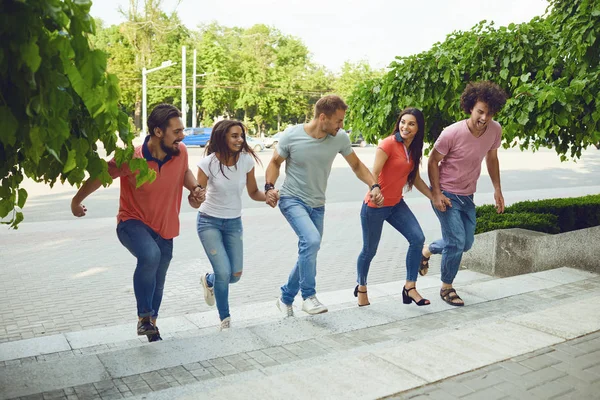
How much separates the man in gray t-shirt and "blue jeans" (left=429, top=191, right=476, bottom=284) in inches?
28.6

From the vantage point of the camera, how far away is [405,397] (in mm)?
3359

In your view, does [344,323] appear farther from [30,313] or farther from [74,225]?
[74,225]

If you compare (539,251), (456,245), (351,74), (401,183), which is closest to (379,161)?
(401,183)

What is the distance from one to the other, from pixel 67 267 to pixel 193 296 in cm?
208

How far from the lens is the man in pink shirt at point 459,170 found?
554cm

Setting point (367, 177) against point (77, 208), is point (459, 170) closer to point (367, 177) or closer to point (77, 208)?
point (367, 177)

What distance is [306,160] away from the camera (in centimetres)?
514

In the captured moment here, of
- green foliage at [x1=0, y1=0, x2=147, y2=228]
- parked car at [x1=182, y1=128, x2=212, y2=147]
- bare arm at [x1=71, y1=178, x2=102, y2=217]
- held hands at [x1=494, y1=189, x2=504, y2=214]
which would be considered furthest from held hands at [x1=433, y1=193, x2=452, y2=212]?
parked car at [x1=182, y1=128, x2=212, y2=147]

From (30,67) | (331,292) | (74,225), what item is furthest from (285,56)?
(30,67)

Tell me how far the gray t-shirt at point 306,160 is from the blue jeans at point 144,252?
3.63ft

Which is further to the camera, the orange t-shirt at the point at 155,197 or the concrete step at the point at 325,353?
the orange t-shirt at the point at 155,197

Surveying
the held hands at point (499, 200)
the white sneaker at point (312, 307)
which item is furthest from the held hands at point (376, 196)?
the held hands at point (499, 200)

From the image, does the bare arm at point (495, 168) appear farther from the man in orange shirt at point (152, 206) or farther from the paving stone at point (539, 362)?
the man in orange shirt at point (152, 206)

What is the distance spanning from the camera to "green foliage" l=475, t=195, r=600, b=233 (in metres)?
8.27
